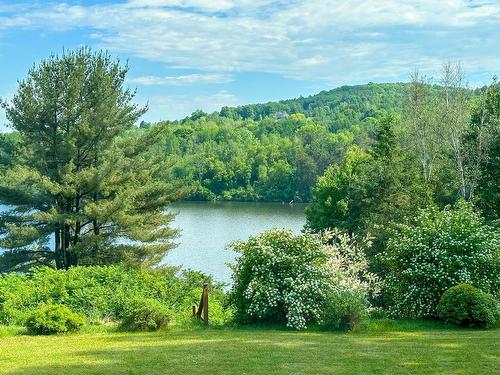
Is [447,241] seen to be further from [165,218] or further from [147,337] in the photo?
[165,218]

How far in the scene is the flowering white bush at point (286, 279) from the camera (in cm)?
1208

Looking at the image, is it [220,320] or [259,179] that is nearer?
[220,320]

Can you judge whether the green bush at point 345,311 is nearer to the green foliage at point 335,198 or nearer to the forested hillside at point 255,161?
the green foliage at point 335,198

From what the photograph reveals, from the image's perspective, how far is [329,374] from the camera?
7.55 m

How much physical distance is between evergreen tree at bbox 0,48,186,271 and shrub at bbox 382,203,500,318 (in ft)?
44.9

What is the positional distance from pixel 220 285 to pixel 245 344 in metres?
9.79

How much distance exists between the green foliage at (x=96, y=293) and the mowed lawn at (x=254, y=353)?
2.02 metres

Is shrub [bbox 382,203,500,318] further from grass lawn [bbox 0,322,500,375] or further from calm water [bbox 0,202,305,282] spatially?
calm water [bbox 0,202,305,282]

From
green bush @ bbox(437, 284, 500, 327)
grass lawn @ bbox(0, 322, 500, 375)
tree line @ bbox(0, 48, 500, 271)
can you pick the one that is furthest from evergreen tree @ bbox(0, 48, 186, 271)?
green bush @ bbox(437, 284, 500, 327)

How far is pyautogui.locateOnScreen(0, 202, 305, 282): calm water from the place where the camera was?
129 feet

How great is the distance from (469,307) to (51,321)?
7717mm

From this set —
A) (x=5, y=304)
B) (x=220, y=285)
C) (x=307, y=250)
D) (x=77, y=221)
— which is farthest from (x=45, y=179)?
(x=307, y=250)

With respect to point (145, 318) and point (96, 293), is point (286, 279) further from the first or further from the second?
point (96, 293)

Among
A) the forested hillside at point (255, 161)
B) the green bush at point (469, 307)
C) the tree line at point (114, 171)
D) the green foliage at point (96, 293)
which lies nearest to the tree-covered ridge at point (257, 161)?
the forested hillside at point (255, 161)
